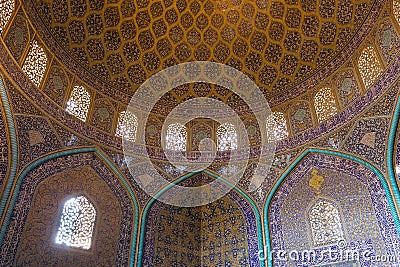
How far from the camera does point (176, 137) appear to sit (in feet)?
42.6

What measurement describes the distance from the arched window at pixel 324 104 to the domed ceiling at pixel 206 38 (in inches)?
25.0

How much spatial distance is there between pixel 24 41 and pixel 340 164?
9701mm

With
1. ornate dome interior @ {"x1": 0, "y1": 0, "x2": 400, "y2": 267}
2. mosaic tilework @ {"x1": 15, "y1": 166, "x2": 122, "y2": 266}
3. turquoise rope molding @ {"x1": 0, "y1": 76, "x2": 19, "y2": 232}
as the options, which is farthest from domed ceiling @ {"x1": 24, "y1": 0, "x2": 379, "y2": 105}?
mosaic tilework @ {"x1": 15, "y1": 166, "x2": 122, "y2": 266}

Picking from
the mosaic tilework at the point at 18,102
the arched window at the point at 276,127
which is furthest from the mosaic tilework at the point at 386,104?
the mosaic tilework at the point at 18,102

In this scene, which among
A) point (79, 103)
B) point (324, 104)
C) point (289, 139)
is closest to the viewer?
point (79, 103)

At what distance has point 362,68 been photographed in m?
10.7

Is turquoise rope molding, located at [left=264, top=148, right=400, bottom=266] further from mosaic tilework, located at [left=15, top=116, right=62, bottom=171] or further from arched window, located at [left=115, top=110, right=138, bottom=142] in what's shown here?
mosaic tilework, located at [left=15, top=116, right=62, bottom=171]

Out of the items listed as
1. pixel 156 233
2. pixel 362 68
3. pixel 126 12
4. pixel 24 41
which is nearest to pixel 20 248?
pixel 156 233

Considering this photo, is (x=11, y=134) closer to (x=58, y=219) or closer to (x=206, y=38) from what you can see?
(x=58, y=219)

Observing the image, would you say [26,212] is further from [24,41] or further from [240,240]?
[240,240]

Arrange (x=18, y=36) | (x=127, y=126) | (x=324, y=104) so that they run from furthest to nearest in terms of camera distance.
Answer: (x=127, y=126) < (x=324, y=104) < (x=18, y=36)

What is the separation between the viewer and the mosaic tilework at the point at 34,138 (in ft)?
30.5

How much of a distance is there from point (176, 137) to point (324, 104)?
5.27 meters

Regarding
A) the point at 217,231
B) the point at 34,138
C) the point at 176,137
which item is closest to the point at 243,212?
the point at 217,231
